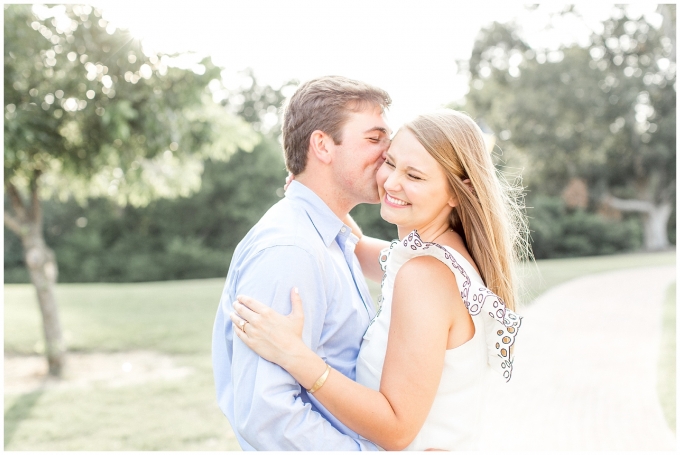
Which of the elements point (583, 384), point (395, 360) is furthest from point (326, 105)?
point (583, 384)

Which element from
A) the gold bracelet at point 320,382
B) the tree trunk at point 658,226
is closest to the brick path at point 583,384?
the gold bracelet at point 320,382

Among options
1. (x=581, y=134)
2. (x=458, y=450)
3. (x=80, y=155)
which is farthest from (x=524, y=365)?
(x=581, y=134)

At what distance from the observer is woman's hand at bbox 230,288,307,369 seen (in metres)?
1.98

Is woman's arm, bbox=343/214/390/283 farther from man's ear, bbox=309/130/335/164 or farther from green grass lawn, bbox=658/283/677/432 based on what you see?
green grass lawn, bbox=658/283/677/432

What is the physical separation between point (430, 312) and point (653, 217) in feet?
120

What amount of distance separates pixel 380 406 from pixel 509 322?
21.3 inches

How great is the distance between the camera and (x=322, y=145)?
2514mm

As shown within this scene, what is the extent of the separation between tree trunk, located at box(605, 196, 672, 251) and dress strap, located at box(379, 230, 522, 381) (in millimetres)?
36124

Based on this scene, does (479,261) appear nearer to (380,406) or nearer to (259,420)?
(380,406)

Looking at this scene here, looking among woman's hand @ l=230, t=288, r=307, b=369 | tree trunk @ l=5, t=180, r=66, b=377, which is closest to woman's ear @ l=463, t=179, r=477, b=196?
woman's hand @ l=230, t=288, r=307, b=369

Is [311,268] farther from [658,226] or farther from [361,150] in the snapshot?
[658,226]

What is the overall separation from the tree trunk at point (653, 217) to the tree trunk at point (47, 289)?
32.9 meters

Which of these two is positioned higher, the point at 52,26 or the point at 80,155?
the point at 52,26

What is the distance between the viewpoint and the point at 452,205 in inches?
90.7
